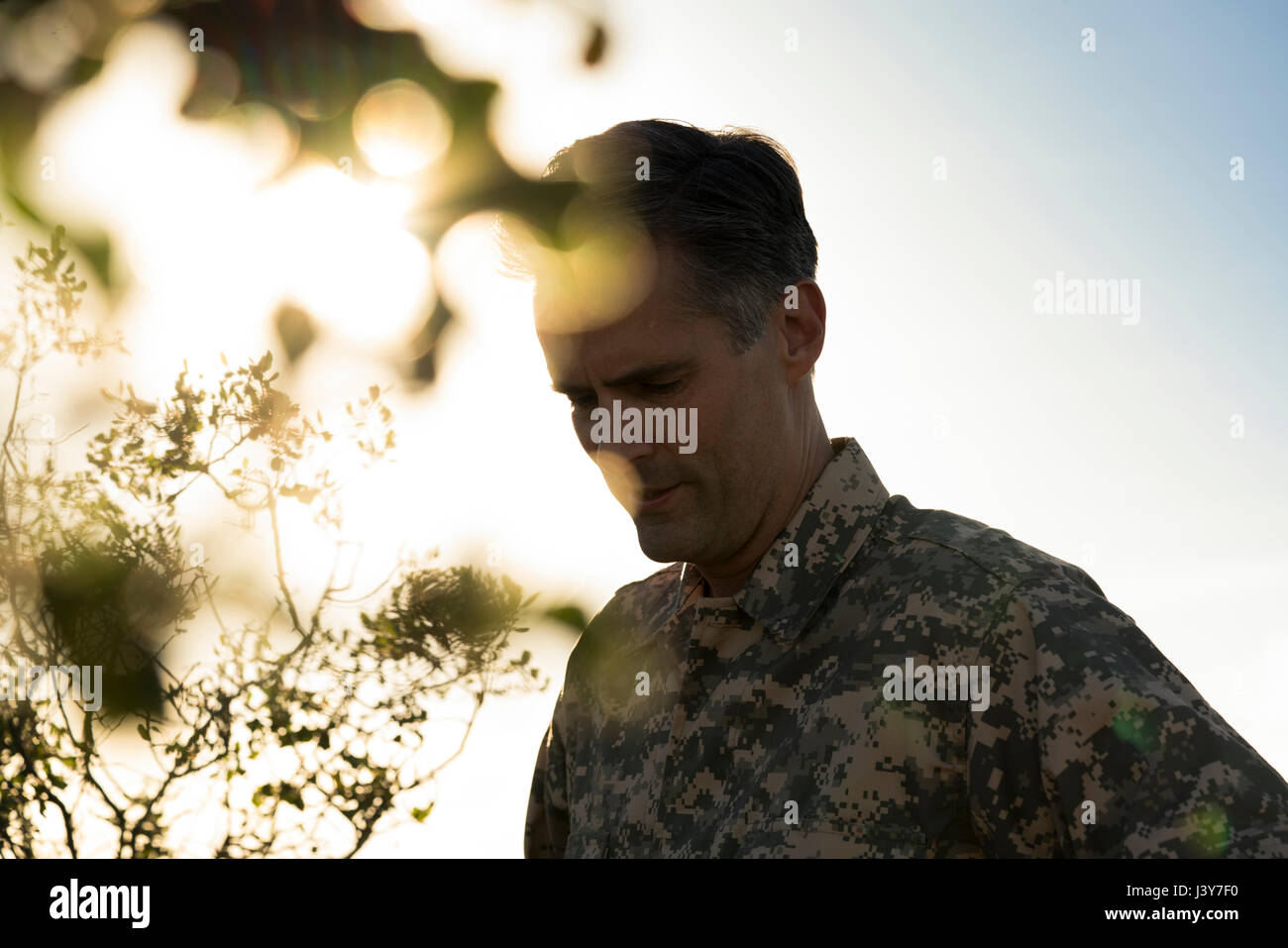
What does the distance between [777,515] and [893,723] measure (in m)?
0.68

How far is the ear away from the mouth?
0.43 m

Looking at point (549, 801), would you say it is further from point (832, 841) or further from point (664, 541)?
point (832, 841)

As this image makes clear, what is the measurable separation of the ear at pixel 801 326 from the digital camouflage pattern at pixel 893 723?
0.93 feet

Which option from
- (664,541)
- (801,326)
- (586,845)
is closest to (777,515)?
(664,541)

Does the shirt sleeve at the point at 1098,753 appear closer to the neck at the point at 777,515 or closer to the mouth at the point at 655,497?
the neck at the point at 777,515

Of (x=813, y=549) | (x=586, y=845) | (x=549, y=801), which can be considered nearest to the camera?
(x=813, y=549)

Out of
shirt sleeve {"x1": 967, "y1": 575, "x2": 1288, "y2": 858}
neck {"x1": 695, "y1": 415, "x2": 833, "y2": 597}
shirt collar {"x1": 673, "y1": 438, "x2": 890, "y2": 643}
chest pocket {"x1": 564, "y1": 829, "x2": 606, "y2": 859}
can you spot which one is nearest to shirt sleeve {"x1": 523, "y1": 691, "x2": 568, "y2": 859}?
chest pocket {"x1": 564, "y1": 829, "x2": 606, "y2": 859}

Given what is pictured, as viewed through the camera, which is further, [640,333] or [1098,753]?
[640,333]

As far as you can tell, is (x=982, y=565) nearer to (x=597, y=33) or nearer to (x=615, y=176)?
(x=615, y=176)

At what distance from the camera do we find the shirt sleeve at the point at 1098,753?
1.83 m

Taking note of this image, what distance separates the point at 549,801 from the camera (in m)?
3.23

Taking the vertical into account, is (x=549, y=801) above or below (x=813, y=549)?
below

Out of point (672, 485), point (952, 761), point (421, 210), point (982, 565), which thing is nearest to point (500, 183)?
point (421, 210)

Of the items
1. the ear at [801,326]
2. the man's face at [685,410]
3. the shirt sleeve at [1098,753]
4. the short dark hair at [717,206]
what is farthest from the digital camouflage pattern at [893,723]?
the short dark hair at [717,206]
